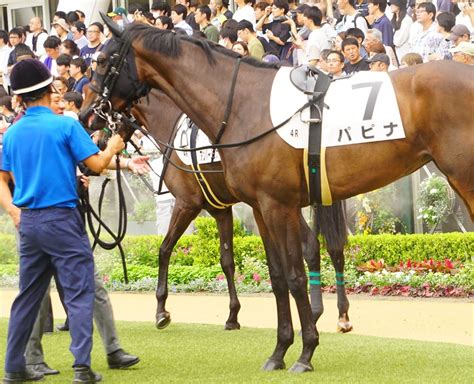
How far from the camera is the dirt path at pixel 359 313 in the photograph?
8.79 m

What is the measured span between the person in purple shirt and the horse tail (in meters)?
5.72

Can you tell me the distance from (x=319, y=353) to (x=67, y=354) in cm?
188

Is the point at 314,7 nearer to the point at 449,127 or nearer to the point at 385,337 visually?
the point at 385,337

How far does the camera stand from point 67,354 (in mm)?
8148

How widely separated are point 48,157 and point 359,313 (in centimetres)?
427

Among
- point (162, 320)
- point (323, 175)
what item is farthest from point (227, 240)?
point (323, 175)

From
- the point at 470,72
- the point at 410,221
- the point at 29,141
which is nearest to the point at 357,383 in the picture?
the point at 470,72

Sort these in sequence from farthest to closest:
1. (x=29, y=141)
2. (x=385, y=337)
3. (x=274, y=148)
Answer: (x=385, y=337), (x=274, y=148), (x=29, y=141)

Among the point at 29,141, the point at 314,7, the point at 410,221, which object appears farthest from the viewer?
the point at 314,7

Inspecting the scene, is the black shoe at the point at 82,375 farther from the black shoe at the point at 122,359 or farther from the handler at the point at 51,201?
the black shoe at the point at 122,359

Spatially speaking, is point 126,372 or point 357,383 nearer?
point 357,383

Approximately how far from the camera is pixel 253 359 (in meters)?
7.66

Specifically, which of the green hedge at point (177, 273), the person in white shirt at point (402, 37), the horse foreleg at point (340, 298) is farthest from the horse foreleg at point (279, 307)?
the person in white shirt at point (402, 37)

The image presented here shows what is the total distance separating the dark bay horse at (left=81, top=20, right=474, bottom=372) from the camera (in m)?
6.65
